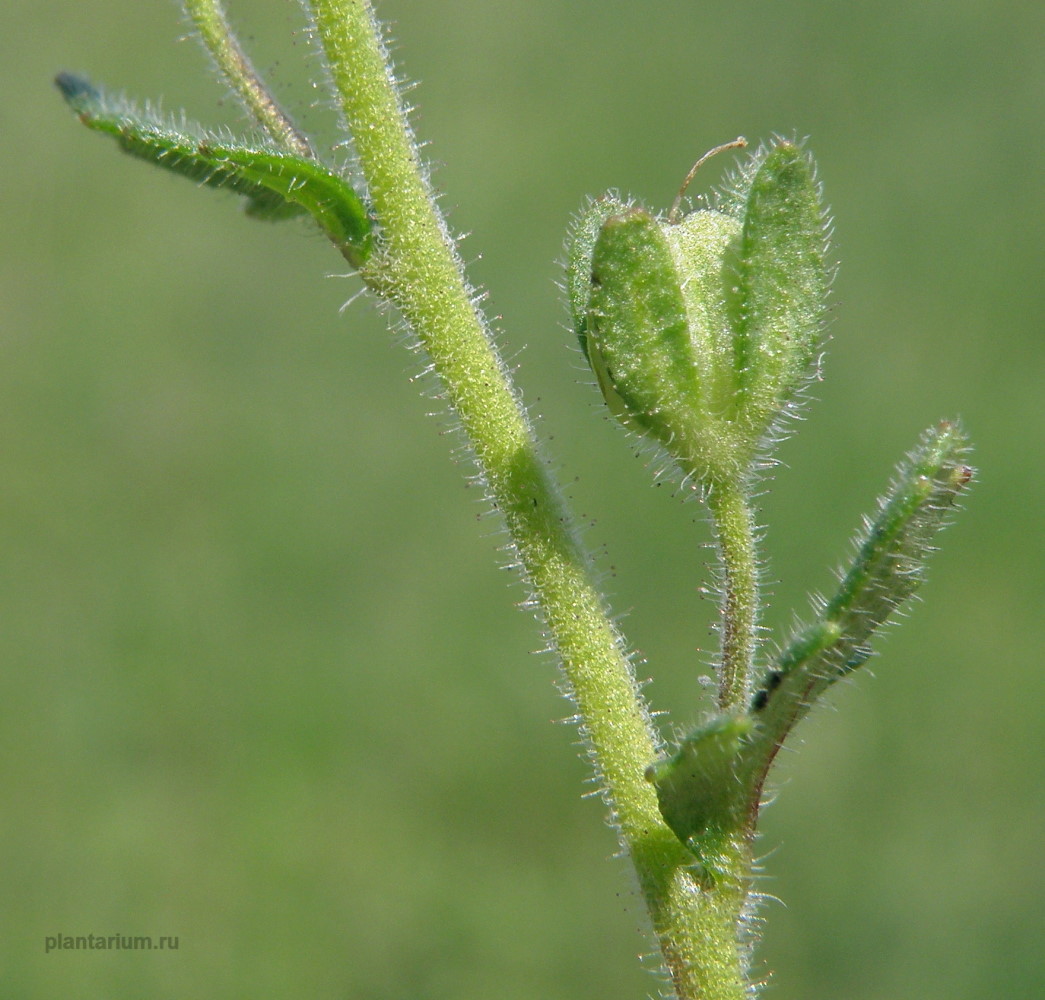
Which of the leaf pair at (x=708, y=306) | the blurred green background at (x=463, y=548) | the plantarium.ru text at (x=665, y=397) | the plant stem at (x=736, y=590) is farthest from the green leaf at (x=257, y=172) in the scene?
the blurred green background at (x=463, y=548)

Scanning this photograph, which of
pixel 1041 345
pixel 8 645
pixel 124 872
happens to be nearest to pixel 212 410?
pixel 8 645

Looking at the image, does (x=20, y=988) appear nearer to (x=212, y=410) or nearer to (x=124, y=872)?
(x=124, y=872)

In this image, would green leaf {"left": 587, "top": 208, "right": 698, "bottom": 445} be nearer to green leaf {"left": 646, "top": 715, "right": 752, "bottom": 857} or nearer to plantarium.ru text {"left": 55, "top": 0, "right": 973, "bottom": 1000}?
plantarium.ru text {"left": 55, "top": 0, "right": 973, "bottom": 1000}

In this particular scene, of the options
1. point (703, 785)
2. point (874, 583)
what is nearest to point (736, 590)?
point (874, 583)

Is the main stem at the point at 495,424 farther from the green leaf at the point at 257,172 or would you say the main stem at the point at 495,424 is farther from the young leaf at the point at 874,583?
the young leaf at the point at 874,583

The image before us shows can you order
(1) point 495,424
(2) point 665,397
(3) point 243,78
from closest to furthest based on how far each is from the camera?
(2) point 665,397
(1) point 495,424
(3) point 243,78

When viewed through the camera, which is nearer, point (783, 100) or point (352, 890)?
point (352, 890)

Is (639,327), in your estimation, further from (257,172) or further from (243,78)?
(243,78)
